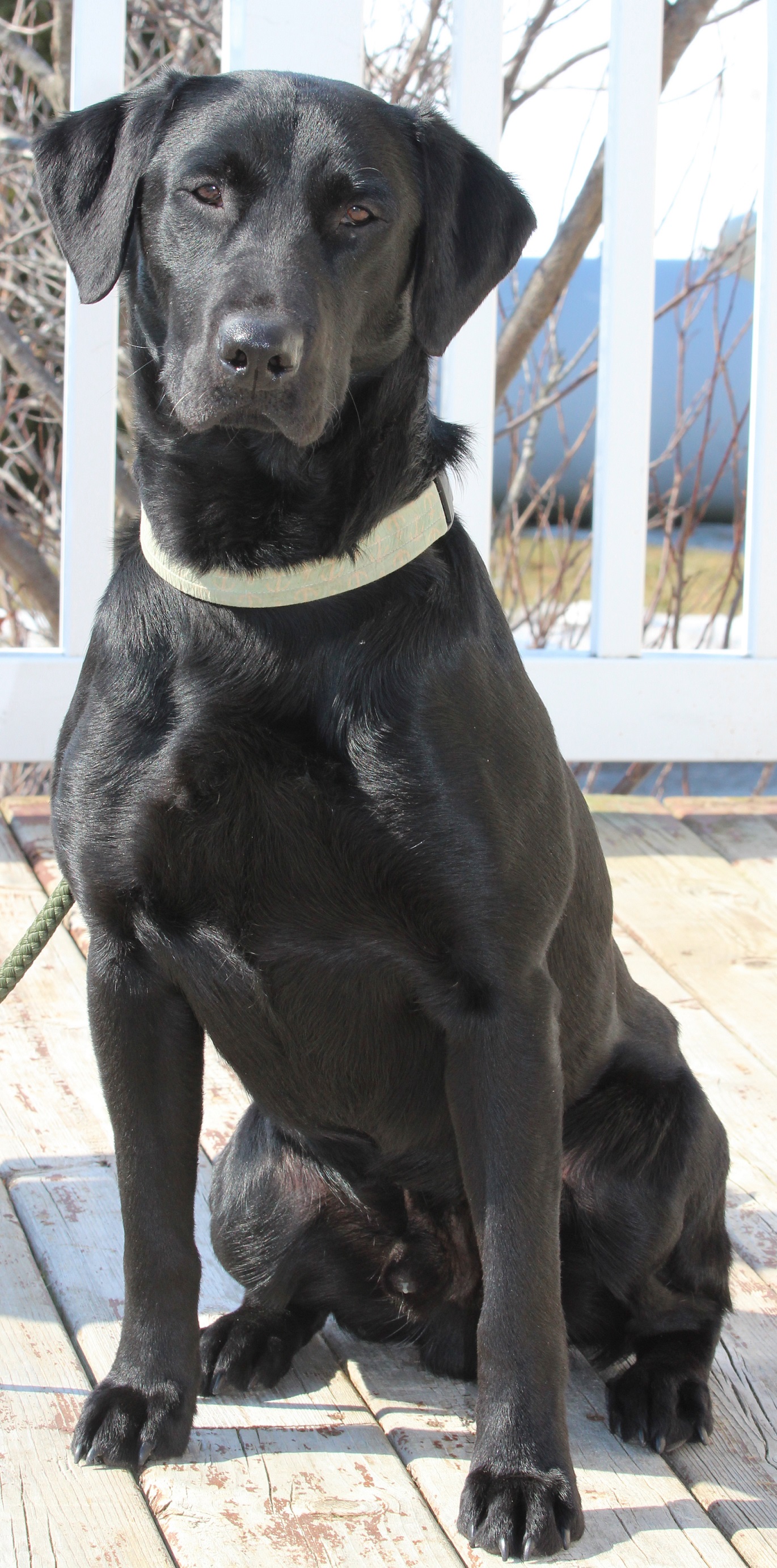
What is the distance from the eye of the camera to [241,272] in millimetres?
1578

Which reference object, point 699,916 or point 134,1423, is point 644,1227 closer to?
point 134,1423

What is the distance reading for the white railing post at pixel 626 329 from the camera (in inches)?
129

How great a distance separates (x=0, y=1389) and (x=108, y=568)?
77.0 inches

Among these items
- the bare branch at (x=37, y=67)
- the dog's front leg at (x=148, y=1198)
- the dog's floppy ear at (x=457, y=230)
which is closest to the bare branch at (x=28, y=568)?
the bare branch at (x=37, y=67)

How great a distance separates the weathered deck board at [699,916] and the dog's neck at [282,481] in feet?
4.54

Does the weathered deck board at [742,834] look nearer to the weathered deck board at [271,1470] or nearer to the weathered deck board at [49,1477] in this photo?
the weathered deck board at [271,1470]

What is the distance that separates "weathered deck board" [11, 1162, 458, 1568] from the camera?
5.14 feet

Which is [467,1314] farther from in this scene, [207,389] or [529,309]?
[529,309]

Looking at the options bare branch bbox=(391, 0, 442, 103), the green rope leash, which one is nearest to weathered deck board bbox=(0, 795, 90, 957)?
the green rope leash

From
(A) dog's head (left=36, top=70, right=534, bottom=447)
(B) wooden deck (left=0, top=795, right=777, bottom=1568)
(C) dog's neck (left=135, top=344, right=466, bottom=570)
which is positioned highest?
(A) dog's head (left=36, top=70, right=534, bottom=447)

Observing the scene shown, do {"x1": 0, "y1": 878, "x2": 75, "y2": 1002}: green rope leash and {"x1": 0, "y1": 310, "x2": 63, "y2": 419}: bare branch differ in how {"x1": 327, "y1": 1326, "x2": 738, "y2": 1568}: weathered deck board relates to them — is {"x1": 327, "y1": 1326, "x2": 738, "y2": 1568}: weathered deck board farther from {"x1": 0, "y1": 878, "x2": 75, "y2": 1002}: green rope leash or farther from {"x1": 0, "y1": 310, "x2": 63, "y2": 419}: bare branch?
{"x1": 0, "y1": 310, "x2": 63, "y2": 419}: bare branch

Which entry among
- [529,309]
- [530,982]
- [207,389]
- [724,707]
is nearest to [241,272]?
[207,389]

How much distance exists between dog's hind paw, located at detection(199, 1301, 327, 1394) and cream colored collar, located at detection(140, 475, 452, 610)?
2.78ft

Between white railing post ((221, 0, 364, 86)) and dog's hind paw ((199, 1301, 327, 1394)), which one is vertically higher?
white railing post ((221, 0, 364, 86))
